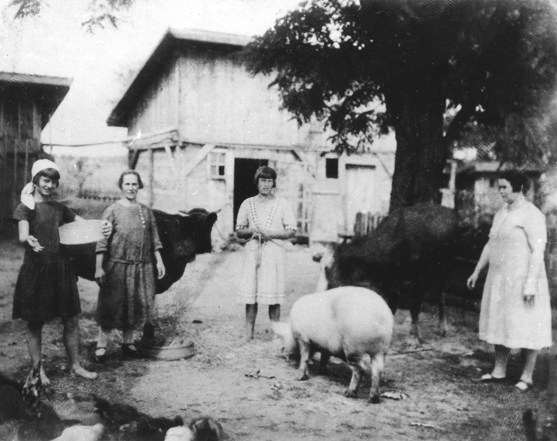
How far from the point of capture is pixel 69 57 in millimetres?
7684

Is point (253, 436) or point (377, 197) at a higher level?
point (377, 197)

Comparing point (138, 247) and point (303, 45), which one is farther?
point (303, 45)

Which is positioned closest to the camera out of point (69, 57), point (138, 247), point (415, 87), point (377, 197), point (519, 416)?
point (519, 416)

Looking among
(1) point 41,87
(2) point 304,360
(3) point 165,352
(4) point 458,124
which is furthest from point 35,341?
(1) point 41,87

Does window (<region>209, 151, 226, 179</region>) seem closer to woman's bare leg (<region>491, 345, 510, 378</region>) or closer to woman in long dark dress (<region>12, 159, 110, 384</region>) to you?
woman in long dark dress (<region>12, 159, 110, 384</region>)

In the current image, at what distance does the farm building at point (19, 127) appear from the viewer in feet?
38.7

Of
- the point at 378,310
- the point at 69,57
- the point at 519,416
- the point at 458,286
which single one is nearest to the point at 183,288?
the point at 69,57

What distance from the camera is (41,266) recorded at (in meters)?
4.53

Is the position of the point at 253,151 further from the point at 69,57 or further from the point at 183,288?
the point at 69,57

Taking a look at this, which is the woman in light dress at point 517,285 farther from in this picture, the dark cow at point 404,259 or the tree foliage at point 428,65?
the tree foliage at point 428,65

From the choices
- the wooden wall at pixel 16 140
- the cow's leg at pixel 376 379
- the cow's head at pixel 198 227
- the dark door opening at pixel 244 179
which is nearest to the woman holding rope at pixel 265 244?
the cow's head at pixel 198 227

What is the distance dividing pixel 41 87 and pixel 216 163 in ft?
16.3

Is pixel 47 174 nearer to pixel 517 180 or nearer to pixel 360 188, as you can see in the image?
pixel 517 180

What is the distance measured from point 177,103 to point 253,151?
254cm
